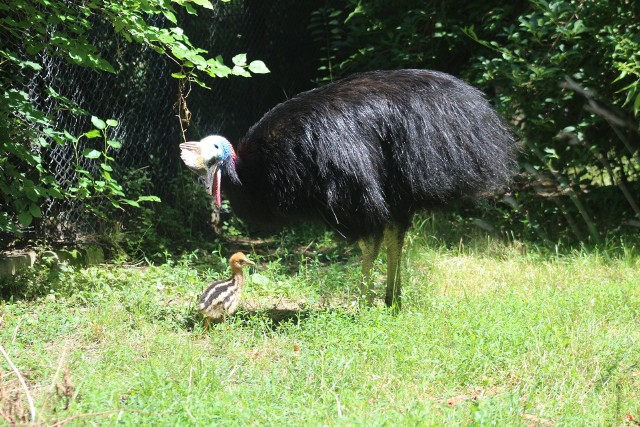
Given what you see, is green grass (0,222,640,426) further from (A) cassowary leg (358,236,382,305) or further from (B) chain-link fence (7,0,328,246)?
(B) chain-link fence (7,0,328,246)

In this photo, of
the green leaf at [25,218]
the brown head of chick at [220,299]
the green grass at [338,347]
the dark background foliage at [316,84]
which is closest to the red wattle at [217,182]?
the brown head of chick at [220,299]

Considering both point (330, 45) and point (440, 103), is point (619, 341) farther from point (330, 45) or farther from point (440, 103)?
point (330, 45)

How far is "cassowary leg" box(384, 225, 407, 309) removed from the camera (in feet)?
17.5

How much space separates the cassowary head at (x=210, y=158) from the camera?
502cm

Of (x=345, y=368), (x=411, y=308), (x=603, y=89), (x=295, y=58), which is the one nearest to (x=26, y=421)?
(x=345, y=368)

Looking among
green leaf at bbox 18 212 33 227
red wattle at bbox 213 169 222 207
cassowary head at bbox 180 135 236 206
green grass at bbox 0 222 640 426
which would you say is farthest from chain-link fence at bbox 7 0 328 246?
red wattle at bbox 213 169 222 207

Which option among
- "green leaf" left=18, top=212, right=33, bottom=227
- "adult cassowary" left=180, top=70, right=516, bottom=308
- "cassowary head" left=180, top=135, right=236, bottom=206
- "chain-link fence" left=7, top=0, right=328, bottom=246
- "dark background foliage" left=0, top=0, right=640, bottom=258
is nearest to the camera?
"adult cassowary" left=180, top=70, right=516, bottom=308

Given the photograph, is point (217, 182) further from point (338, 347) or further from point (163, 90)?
point (163, 90)

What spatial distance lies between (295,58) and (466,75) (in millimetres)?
1914

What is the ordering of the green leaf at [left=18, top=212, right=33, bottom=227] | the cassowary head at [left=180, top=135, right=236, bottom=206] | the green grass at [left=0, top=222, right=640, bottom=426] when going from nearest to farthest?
the green grass at [left=0, top=222, right=640, bottom=426]
the cassowary head at [left=180, top=135, right=236, bottom=206]
the green leaf at [left=18, top=212, right=33, bottom=227]

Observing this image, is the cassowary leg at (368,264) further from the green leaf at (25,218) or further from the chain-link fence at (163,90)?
the green leaf at (25,218)

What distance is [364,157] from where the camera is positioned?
4.87 meters

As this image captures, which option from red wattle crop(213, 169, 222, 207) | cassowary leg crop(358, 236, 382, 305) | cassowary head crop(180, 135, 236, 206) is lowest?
cassowary leg crop(358, 236, 382, 305)

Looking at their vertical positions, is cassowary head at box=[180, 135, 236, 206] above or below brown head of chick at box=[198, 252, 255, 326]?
above
